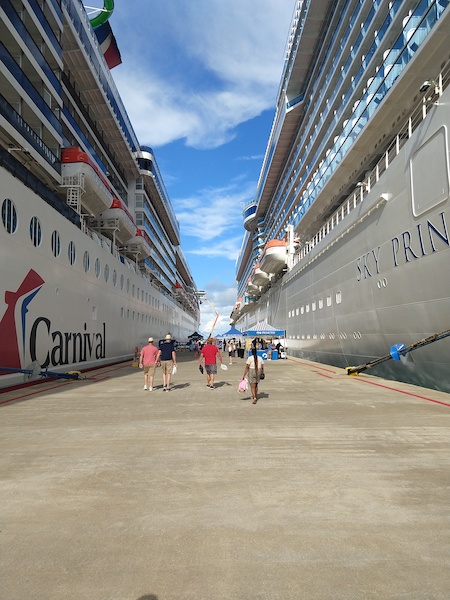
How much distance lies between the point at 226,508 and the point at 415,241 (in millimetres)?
9060

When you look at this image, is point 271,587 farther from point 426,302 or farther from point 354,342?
point 354,342

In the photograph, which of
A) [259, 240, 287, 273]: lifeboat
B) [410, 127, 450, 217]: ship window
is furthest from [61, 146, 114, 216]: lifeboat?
[259, 240, 287, 273]: lifeboat

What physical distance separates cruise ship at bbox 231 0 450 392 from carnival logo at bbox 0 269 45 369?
424 inches

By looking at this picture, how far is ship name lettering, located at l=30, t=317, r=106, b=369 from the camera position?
1404cm

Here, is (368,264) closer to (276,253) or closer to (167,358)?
(167,358)

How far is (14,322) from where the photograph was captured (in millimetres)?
12531

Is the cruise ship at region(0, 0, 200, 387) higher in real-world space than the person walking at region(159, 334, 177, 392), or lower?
higher

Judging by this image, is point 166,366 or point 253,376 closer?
point 253,376

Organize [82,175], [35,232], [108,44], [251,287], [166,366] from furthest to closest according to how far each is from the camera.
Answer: [251,287] → [108,44] → [82,175] → [35,232] → [166,366]

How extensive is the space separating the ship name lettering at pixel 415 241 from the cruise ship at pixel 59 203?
10.9m

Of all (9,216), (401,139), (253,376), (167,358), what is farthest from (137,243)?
(253,376)

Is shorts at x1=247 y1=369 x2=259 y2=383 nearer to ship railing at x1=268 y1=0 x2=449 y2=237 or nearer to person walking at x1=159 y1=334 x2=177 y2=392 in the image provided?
person walking at x1=159 y1=334 x2=177 y2=392

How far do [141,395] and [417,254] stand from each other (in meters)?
7.70

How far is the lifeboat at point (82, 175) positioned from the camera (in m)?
20.1
